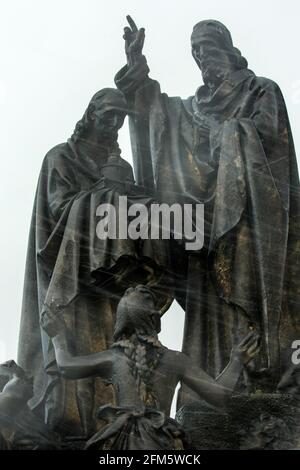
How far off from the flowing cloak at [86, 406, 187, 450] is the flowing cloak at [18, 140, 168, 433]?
1.60 metres

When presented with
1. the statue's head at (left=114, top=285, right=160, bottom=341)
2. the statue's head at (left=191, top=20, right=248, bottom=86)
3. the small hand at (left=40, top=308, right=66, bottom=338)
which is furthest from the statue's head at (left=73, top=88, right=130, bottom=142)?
the statue's head at (left=114, top=285, right=160, bottom=341)

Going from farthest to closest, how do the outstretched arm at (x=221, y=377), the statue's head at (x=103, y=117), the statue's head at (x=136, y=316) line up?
the statue's head at (x=103, y=117) < the statue's head at (x=136, y=316) < the outstretched arm at (x=221, y=377)

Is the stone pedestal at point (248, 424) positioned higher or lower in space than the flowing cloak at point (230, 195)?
lower

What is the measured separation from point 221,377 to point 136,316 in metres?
0.82

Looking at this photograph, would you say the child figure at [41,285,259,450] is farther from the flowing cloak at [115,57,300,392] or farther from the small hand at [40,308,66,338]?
the flowing cloak at [115,57,300,392]

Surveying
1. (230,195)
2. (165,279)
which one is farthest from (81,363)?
(230,195)

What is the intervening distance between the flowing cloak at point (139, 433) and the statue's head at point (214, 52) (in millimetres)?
4736

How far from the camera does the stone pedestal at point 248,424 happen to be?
12844 mm

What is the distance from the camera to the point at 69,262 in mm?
14344

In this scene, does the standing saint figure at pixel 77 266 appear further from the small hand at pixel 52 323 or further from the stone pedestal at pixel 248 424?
the stone pedestal at pixel 248 424

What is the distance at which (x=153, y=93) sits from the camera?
16.0 m

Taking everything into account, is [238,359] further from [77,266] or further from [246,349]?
[77,266]

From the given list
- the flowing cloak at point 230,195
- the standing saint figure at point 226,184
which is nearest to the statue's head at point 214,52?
the standing saint figure at point 226,184
